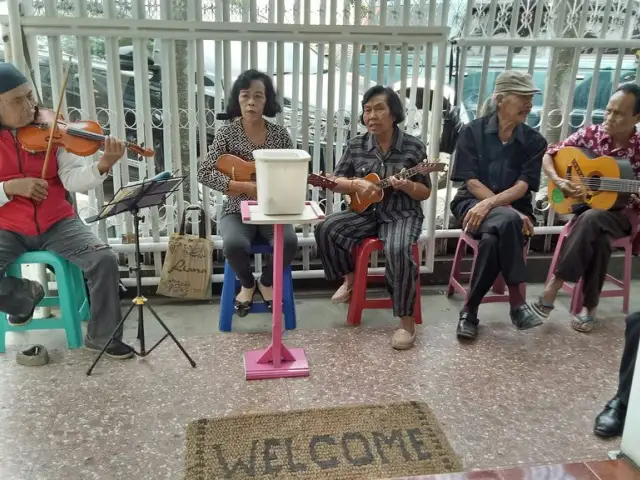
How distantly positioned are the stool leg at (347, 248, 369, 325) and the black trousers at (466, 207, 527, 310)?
1.81 ft

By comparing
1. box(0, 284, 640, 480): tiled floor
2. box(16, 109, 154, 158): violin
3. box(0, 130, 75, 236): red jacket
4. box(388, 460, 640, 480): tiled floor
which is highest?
box(16, 109, 154, 158): violin

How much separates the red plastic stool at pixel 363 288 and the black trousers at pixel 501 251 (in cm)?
32

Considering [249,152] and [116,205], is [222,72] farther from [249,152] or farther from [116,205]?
[116,205]

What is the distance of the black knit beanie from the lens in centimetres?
238

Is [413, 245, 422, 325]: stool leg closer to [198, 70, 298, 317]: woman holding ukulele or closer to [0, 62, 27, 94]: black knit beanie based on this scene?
[198, 70, 298, 317]: woman holding ukulele

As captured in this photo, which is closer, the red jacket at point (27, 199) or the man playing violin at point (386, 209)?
the red jacket at point (27, 199)

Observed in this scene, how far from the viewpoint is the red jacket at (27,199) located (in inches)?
99.1

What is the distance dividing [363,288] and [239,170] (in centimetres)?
87

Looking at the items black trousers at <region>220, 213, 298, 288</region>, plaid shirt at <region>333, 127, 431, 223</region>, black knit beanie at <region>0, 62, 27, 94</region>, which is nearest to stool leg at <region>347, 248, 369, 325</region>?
plaid shirt at <region>333, 127, 431, 223</region>

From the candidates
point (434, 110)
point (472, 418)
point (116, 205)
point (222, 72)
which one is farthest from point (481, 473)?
point (222, 72)

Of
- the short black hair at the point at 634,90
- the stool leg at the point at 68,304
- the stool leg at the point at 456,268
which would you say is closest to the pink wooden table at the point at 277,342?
the stool leg at the point at 68,304

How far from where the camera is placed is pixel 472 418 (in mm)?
2285

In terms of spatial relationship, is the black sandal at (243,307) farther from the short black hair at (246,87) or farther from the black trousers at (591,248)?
the black trousers at (591,248)

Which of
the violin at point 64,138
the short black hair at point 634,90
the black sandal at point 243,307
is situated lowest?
the black sandal at point 243,307
